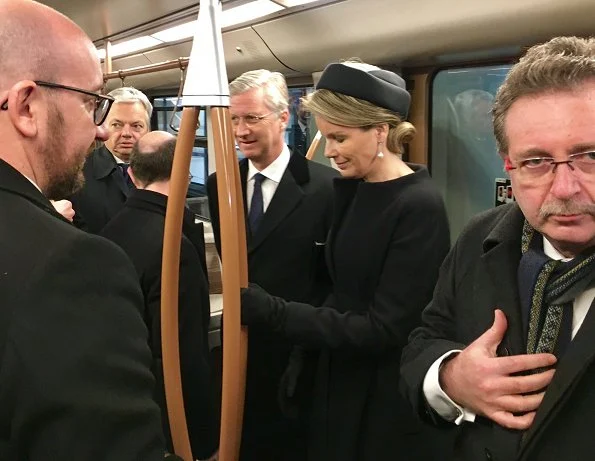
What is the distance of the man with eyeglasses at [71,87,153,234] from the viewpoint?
2670mm

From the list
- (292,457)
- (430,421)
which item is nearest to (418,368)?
(430,421)

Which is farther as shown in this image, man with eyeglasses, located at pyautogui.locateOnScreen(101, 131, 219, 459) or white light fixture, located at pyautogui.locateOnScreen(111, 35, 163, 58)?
white light fixture, located at pyautogui.locateOnScreen(111, 35, 163, 58)

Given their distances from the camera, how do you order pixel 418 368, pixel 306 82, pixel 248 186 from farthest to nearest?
1. pixel 306 82
2. pixel 248 186
3. pixel 418 368

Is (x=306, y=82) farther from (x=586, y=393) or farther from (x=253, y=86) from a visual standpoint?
(x=586, y=393)

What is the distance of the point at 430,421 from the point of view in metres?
1.07

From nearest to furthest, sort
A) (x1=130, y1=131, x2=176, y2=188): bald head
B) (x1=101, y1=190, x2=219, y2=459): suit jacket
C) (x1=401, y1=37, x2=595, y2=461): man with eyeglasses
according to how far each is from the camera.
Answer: (x1=401, y1=37, x2=595, y2=461): man with eyeglasses
(x1=101, y1=190, x2=219, y2=459): suit jacket
(x1=130, y1=131, x2=176, y2=188): bald head

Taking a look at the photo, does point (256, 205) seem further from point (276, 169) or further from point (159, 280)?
point (159, 280)

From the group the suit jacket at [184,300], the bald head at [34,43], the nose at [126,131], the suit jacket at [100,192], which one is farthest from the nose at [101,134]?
the nose at [126,131]

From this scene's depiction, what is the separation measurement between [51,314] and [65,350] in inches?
1.9

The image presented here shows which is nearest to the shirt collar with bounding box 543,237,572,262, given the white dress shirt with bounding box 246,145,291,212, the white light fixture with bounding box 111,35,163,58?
the white dress shirt with bounding box 246,145,291,212

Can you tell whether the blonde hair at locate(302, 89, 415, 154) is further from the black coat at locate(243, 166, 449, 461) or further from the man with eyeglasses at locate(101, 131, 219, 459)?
the man with eyeglasses at locate(101, 131, 219, 459)

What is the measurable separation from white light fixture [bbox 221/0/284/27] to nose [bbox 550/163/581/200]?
6.39 feet

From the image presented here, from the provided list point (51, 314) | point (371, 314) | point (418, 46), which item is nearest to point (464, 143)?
point (418, 46)

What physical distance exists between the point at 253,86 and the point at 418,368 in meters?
1.27
